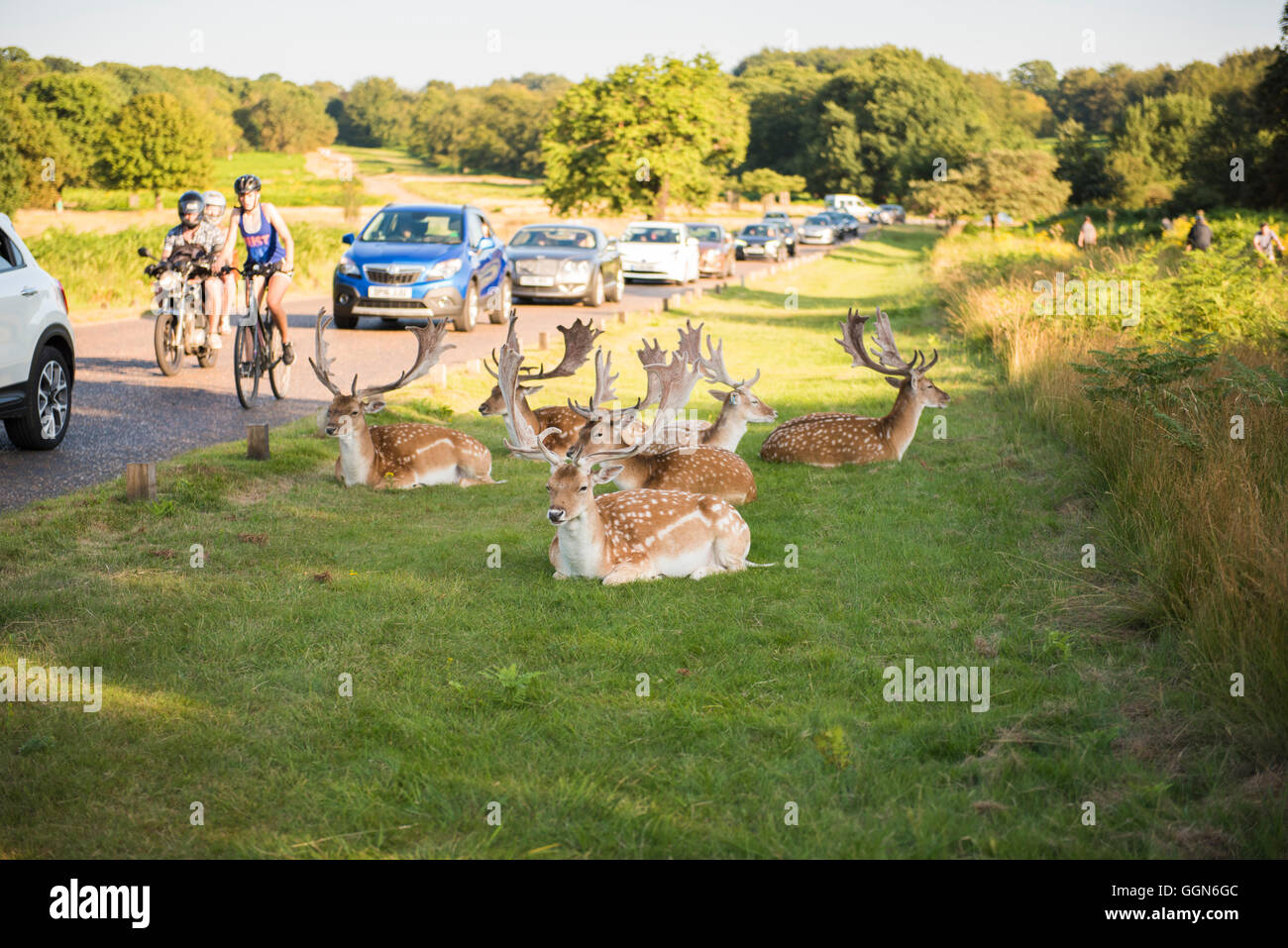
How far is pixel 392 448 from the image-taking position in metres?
8.88

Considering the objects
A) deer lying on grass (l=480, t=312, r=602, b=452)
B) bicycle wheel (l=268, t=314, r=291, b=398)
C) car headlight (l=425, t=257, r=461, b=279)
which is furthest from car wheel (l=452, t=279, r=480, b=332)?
deer lying on grass (l=480, t=312, r=602, b=452)

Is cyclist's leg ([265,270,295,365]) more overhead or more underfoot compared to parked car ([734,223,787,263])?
more underfoot

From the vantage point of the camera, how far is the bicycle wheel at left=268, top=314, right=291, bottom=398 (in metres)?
11.7

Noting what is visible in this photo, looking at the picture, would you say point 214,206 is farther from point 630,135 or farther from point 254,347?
point 630,135

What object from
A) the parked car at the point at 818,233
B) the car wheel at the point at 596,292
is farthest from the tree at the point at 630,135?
the car wheel at the point at 596,292

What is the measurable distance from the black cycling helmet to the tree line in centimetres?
2409

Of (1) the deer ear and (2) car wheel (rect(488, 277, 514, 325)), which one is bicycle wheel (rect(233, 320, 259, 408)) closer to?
(1) the deer ear

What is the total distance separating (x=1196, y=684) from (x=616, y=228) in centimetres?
5535

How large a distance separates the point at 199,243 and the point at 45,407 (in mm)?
4052

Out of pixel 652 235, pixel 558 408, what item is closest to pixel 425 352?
pixel 558 408

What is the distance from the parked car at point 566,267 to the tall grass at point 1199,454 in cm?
965

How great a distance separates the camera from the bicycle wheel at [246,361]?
11031 millimetres

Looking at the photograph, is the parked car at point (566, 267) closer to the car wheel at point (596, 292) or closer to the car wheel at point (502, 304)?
the car wheel at point (596, 292)

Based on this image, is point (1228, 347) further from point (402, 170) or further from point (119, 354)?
point (402, 170)
